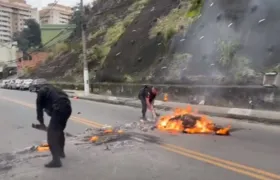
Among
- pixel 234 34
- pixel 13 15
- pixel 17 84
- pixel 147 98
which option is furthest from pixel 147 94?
pixel 13 15

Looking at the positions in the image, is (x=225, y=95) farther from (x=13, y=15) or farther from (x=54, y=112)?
(x=13, y=15)

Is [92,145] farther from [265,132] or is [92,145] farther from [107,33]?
[107,33]

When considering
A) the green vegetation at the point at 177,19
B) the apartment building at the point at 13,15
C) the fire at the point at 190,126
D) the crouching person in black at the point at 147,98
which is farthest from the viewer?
the apartment building at the point at 13,15

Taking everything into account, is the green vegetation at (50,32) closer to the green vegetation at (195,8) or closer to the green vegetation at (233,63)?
the green vegetation at (195,8)

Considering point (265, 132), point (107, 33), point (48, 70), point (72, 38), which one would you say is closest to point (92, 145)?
point (265, 132)

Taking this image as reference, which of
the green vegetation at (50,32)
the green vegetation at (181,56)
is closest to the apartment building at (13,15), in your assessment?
the green vegetation at (50,32)

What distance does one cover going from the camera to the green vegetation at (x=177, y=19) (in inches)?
956

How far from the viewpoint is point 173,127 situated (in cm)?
1026

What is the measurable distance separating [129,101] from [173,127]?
1081cm

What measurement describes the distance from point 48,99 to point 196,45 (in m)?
Result: 15.2

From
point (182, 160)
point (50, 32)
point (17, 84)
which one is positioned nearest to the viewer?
point (182, 160)

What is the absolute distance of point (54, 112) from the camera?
659 cm

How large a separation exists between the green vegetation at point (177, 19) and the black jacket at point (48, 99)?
17.5m

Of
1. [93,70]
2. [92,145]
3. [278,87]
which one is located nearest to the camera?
[92,145]
